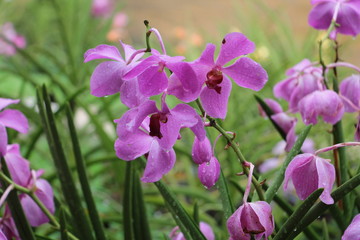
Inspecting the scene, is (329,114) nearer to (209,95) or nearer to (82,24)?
(209,95)

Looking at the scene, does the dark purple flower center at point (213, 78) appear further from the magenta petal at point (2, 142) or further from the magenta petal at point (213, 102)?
the magenta petal at point (2, 142)

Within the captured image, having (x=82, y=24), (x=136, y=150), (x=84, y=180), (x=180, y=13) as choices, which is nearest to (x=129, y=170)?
(x=84, y=180)

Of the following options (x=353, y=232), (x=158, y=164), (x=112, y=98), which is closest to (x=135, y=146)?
(x=158, y=164)

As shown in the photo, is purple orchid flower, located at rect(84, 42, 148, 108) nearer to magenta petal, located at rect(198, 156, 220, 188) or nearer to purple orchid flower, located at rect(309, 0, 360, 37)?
magenta petal, located at rect(198, 156, 220, 188)

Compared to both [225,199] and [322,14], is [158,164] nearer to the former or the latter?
[225,199]

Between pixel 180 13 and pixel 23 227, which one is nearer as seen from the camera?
pixel 23 227

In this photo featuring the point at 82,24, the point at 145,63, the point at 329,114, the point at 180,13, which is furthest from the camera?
the point at 180,13
